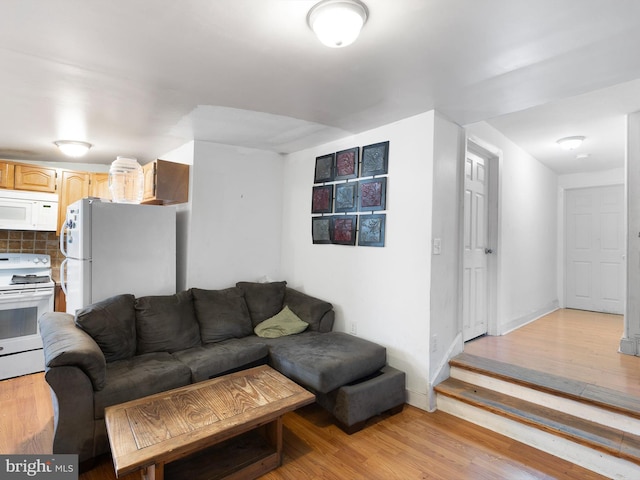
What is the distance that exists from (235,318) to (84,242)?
1.40 meters

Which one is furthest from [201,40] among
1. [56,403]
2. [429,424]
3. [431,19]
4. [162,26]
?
[429,424]

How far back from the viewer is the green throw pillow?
10.5ft

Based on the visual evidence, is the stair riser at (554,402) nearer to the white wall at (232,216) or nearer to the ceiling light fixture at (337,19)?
the white wall at (232,216)

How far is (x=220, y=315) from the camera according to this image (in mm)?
3119

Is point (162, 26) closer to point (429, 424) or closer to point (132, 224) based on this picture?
point (132, 224)

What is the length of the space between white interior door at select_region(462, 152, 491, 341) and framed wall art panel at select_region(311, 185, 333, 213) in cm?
135

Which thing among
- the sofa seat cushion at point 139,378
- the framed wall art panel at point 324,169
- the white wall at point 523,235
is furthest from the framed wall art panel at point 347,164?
the sofa seat cushion at point 139,378

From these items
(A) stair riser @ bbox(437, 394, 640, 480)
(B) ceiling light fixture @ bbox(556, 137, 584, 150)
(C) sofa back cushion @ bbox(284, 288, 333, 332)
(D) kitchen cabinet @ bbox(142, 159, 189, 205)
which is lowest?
(A) stair riser @ bbox(437, 394, 640, 480)

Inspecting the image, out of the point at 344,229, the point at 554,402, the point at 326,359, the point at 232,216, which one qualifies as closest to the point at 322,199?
the point at 344,229

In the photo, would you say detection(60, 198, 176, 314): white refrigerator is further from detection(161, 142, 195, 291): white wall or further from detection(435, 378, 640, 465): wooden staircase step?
detection(435, 378, 640, 465): wooden staircase step

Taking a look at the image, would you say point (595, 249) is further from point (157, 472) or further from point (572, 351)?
point (157, 472)

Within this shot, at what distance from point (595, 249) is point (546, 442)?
4.43m

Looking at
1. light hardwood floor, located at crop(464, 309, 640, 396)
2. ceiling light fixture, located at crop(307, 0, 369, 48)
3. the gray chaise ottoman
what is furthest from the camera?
light hardwood floor, located at crop(464, 309, 640, 396)

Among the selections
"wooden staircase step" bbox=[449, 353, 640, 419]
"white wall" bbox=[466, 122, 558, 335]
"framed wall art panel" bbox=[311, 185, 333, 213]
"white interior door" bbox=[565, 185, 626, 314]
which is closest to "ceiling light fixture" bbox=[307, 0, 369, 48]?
"framed wall art panel" bbox=[311, 185, 333, 213]
